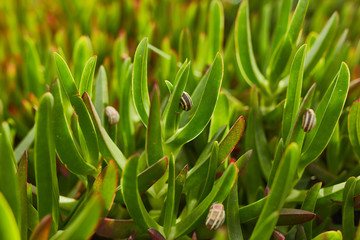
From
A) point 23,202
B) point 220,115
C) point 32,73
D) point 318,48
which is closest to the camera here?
point 23,202

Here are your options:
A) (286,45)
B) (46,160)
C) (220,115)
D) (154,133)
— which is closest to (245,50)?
(286,45)

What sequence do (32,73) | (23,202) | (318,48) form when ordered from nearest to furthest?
(23,202), (318,48), (32,73)

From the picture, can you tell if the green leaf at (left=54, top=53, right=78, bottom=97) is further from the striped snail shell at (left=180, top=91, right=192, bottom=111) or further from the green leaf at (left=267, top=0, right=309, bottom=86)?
the green leaf at (left=267, top=0, right=309, bottom=86)

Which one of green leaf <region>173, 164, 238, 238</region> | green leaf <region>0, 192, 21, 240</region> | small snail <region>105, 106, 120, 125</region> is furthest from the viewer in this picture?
small snail <region>105, 106, 120, 125</region>

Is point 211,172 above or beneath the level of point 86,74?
beneath

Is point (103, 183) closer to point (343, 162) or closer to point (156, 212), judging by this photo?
point (156, 212)

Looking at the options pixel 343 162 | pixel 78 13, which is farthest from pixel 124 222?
pixel 78 13

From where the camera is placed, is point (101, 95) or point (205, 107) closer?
point (205, 107)

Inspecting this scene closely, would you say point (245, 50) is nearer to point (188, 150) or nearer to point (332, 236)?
point (188, 150)

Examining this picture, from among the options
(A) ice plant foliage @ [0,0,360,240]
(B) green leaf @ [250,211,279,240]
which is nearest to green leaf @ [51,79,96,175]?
(A) ice plant foliage @ [0,0,360,240]
